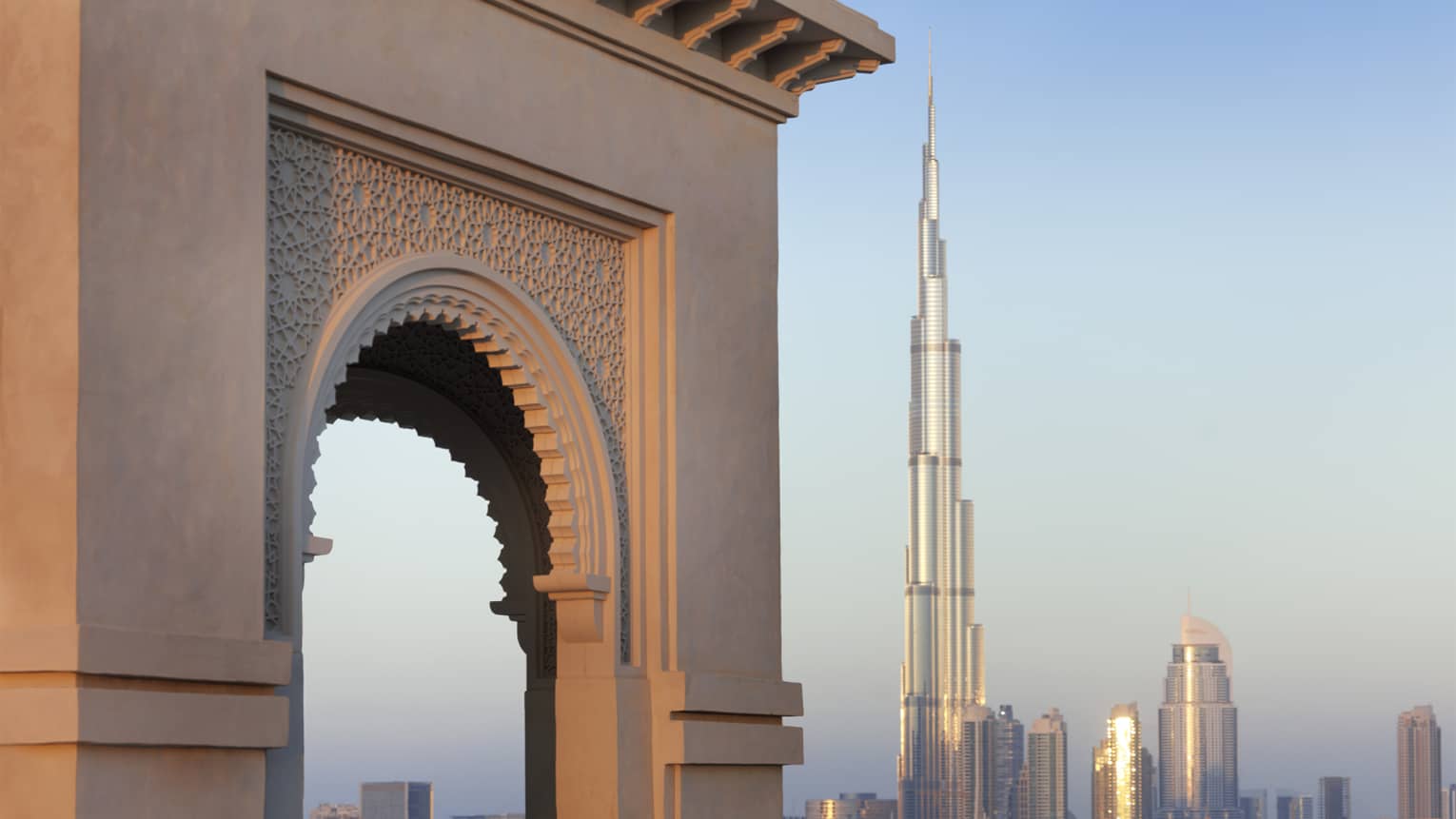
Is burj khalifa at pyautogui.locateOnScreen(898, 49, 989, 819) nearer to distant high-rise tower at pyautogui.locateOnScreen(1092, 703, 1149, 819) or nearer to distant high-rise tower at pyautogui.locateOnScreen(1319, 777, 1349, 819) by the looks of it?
distant high-rise tower at pyautogui.locateOnScreen(1092, 703, 1149, 819)

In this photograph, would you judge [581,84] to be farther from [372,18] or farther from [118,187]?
[118,187]

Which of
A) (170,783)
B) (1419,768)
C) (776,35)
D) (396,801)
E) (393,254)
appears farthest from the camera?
→ (1419,768)

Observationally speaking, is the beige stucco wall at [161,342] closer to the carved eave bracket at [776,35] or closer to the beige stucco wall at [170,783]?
the beige stucco wall at [170,783]

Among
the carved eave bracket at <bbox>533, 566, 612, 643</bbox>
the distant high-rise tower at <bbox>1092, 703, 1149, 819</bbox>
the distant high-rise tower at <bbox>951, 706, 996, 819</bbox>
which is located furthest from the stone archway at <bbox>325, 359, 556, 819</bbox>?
the distant high-rise tower at <bbox>951, 706, 996, 819</bbox>

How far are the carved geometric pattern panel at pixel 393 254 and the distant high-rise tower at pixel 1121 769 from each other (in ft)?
200

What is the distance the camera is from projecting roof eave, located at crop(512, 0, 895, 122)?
670 cm

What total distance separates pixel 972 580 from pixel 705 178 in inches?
4583

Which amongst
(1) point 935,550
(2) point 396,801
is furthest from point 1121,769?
(2) point 396,801

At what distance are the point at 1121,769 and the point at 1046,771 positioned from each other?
33.6 ft

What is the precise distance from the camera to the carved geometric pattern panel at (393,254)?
566 centimetres

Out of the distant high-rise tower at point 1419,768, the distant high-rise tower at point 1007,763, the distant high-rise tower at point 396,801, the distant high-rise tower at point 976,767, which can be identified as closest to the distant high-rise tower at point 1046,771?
the distant high-rise tower at point 1007,763

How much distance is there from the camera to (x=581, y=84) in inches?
263

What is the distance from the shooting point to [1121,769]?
232ft

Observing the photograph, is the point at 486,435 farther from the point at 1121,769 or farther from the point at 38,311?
the point at 1121,769
